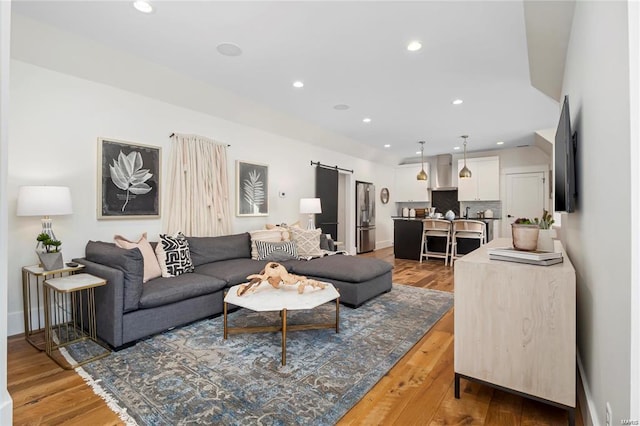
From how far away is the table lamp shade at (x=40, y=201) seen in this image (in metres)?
2.51

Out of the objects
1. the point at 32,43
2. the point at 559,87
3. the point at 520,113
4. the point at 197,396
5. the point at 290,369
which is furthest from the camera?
the point at 520,113

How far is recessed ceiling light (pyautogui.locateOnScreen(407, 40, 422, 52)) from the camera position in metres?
2.86

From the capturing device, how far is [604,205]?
4.40 ft

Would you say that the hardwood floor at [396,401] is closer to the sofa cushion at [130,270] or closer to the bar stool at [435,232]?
the sofa cushion at [130,270]

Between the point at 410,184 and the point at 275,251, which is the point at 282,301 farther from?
the point at 410,184

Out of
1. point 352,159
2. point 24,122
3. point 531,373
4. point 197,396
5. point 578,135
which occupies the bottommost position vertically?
point 197,396

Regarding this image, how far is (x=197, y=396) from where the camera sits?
1857 millimetres

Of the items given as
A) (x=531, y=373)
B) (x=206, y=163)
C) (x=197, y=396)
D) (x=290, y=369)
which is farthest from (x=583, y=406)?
(x=206, y=163)

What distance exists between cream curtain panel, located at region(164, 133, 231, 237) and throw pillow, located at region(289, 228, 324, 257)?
3.35 ft

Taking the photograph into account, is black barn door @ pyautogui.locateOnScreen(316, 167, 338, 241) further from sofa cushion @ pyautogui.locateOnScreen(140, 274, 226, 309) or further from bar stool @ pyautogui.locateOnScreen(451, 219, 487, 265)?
sofa cushion @ pyautogui.locateOnScreen(140, 274, 226, 309)

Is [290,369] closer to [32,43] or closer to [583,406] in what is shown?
[583,406]

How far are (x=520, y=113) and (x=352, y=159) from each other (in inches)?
142

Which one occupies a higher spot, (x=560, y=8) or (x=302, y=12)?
(x=302, y=12)

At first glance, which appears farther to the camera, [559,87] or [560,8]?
[559,87]
